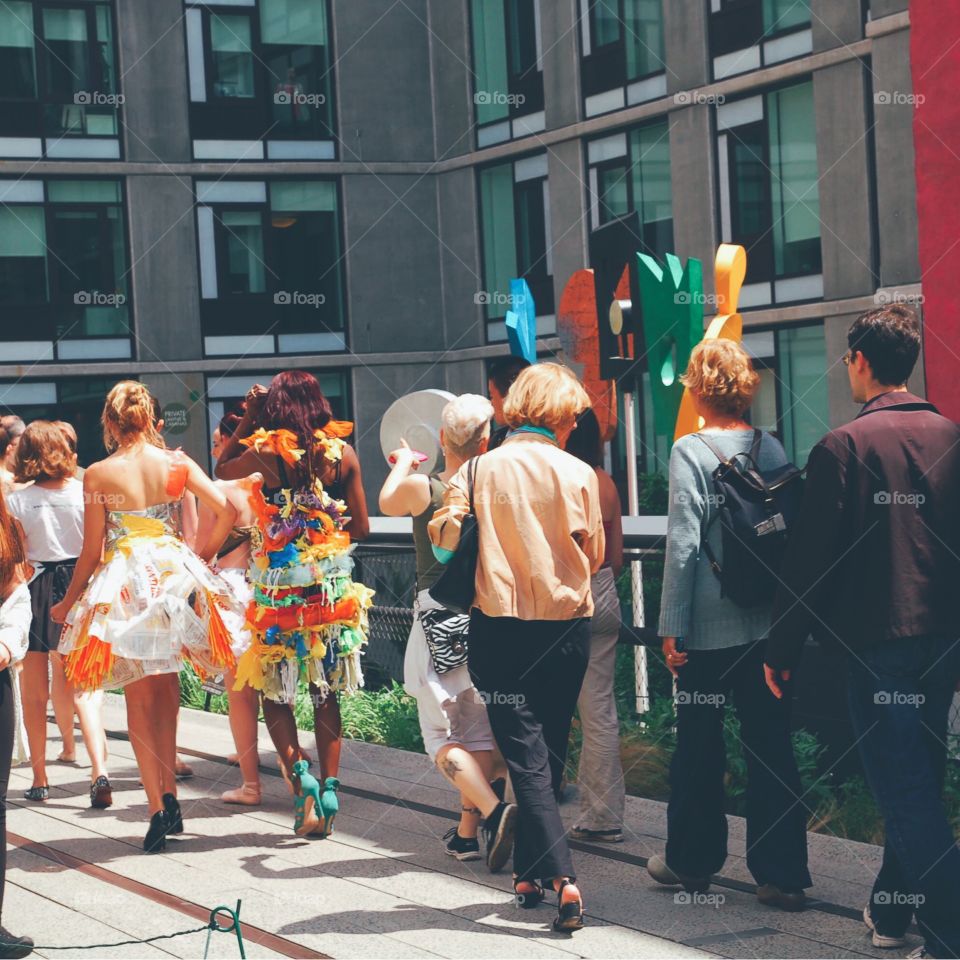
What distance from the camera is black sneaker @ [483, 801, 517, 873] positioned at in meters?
5.19

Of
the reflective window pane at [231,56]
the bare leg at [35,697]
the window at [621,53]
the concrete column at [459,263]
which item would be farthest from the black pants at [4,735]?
the reflective window pane at [231,56]

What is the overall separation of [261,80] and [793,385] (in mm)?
12542

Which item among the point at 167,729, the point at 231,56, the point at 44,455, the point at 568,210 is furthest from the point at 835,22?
the point at 167,729

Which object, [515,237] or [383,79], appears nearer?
[515,237]

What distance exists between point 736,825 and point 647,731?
1419 mm

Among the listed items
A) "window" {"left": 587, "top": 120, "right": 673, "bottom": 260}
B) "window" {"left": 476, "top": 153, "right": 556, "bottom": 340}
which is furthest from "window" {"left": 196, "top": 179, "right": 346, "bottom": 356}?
"window" {"left": 587, "top": 120, "right": 673, "bottom": 260}

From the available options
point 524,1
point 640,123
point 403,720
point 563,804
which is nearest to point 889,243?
point 640,123

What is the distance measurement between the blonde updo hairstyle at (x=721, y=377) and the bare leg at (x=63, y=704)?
14.7ft

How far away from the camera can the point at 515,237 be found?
87.4 feet

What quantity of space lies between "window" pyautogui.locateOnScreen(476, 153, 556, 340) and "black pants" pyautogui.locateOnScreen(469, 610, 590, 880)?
20740 millimetres

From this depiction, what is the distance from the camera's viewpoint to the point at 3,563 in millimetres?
4707

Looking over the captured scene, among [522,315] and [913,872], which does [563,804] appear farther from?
[522,315]

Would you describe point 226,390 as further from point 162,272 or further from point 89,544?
point 89,544

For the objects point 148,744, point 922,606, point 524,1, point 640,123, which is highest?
point 524,1
